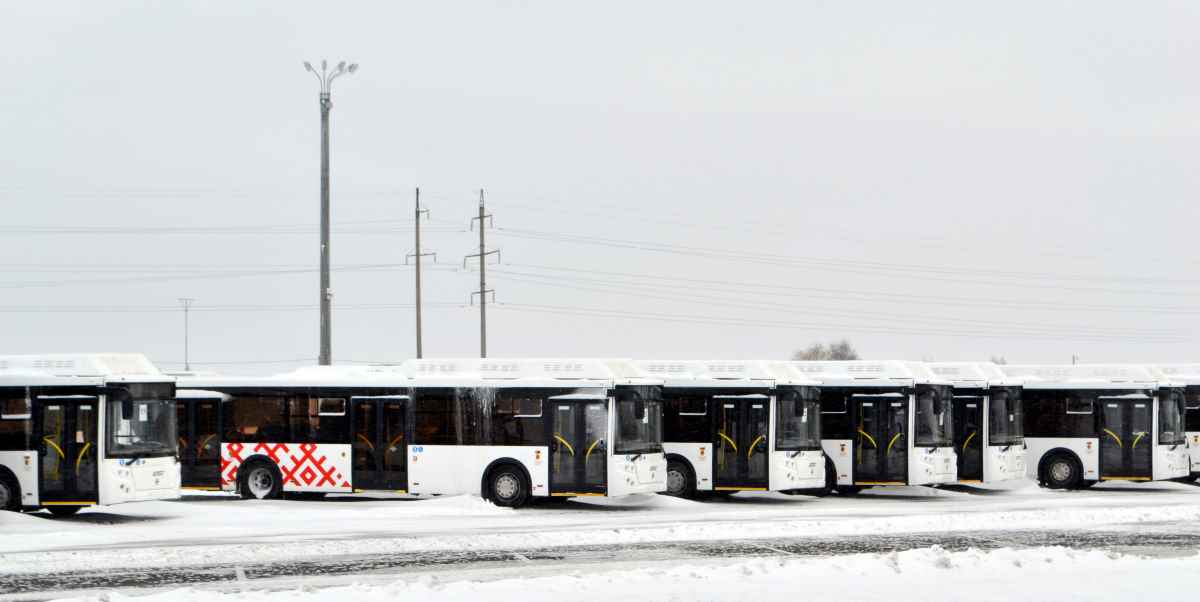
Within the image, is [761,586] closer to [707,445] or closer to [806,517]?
[806,517]

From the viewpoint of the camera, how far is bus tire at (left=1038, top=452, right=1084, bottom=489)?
35.9 m

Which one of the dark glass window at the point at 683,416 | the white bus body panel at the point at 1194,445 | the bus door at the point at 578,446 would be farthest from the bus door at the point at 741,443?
the white bus body panel at the point at 1194,445

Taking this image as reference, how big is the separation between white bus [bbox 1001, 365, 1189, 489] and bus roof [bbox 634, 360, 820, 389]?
744 cm

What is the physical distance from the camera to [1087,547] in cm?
2077

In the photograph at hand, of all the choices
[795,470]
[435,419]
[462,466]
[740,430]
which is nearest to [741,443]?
[740,430]

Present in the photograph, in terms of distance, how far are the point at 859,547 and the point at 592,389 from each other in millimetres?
8940

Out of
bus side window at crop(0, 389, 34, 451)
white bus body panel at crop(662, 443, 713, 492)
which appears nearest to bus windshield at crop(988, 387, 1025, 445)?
white bus body panel at crop(662, 443, 713, 492)

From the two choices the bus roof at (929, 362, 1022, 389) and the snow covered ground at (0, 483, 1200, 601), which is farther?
the bus roof at (929, 362, 1022, 389)

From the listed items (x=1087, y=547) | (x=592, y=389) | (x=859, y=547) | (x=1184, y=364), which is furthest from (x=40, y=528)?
A: (x=1184, y=364)

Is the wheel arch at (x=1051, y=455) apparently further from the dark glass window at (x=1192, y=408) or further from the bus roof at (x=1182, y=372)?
the dark glass window at (x=1192, y=408)

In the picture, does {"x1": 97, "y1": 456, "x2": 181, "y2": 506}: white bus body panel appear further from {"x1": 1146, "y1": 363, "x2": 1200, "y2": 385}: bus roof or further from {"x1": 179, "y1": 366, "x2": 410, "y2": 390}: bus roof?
{"x1": 1146, "y1": 363, "x2": 1200, "y2": 385}: bus roof

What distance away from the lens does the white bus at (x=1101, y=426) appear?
35312 millimetres

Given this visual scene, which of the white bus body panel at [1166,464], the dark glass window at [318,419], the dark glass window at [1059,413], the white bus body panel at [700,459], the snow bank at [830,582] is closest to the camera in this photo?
the snow bank at [830,582]

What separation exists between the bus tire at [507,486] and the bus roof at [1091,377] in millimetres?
13515
